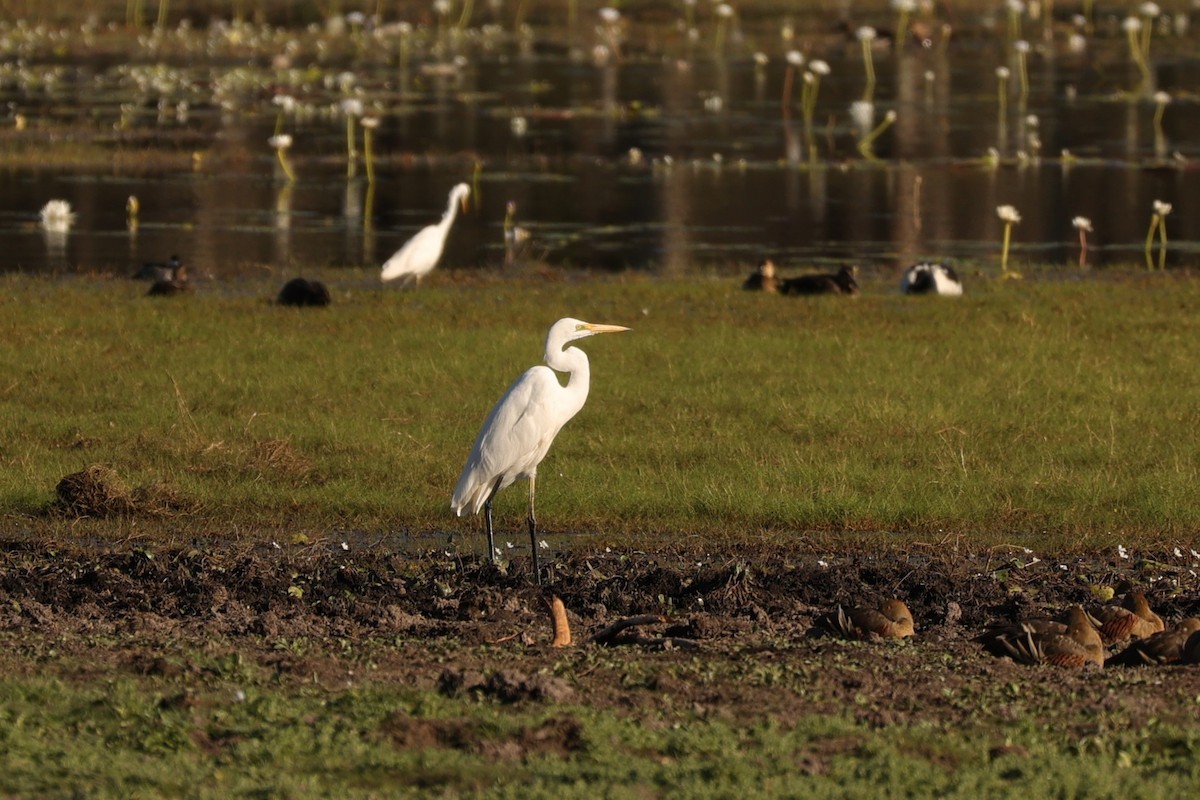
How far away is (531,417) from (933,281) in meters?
8.45

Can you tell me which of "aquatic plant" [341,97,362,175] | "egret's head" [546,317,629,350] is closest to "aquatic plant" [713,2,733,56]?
"aquatic plant" [341,97,362,175]

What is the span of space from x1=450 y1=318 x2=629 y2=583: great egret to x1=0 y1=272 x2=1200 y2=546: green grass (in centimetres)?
88

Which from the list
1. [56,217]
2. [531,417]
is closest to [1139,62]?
[56,217]

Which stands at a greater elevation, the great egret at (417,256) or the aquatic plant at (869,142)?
the aquatic plant at (869,142)

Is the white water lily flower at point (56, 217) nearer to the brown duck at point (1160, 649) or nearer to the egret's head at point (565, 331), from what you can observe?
the egret's head at point (565, 331)

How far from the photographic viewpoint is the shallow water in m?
21.2

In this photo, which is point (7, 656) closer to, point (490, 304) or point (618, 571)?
point (618, 571)

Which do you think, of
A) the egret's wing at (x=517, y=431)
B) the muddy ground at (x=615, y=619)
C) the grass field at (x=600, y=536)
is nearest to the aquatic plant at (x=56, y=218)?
the grass field at (x=600, y=536)

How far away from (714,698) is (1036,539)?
12.6 feet

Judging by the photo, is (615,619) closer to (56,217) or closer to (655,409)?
(655,409)

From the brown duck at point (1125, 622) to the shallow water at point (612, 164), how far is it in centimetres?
1221

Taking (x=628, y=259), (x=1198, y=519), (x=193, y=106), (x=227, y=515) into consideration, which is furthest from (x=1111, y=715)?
(x=193, y=106)

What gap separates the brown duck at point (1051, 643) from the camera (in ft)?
22.4

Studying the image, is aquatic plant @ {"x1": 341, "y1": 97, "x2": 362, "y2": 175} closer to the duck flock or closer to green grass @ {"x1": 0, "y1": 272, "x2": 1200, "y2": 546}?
green grass @ {"x1": 0, "y1": 272, "x2": 1200, "y2": 546}
